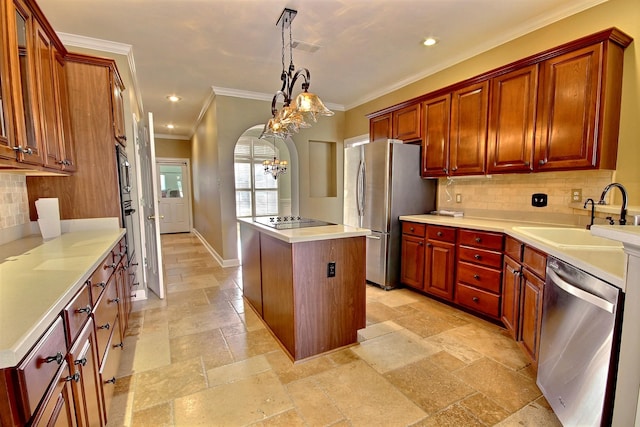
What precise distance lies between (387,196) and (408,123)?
98cm

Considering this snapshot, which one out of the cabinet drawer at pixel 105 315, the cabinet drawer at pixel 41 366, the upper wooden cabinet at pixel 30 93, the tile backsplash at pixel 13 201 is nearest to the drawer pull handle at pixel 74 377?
the cabinet drawer at pixel 41 366

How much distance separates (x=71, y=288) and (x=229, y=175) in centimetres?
A: 369

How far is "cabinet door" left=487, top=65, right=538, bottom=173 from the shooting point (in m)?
2.58

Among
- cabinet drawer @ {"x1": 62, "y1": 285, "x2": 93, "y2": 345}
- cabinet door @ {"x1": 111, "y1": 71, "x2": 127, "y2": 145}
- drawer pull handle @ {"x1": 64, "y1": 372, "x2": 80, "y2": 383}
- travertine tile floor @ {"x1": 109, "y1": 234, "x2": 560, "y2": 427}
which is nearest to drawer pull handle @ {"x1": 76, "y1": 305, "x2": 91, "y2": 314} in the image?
cabinet drawer @ {"x1": 62, "y1": 285, "x2": 93, "y2": 345}

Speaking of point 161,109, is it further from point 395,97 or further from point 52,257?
point 52,257

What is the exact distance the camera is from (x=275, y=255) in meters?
2.39

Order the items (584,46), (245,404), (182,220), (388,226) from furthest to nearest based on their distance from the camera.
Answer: (182,220)
(388,226)
(584,46)
(245,404)

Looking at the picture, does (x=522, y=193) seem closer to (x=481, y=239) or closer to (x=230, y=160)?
(x=481, y=239)

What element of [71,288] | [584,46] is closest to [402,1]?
[584,46]

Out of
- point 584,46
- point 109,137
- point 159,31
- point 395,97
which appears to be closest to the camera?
point 584,46

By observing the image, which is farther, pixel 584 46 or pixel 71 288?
pixel 584 46

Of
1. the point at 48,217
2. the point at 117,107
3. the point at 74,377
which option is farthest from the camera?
the point at 117,107

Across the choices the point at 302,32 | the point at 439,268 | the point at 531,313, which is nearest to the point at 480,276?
the point at 439,268

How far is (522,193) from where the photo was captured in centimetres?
296
